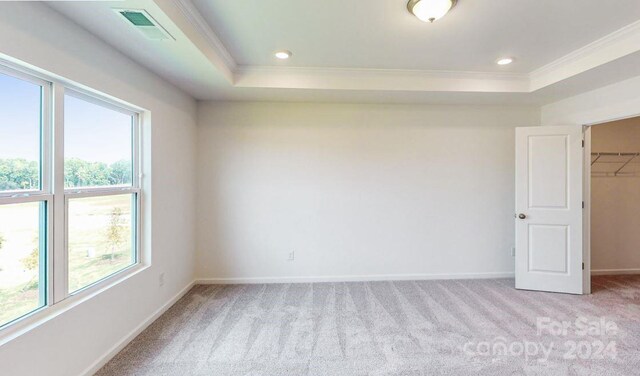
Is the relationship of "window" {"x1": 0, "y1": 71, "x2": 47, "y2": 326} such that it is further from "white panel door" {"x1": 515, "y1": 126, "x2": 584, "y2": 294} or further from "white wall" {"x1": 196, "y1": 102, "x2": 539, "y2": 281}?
"white panel door" {"x1": 515, "y1": 126, "x2": 584, "y2": 294}

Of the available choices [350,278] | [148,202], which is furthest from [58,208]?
[350,278]

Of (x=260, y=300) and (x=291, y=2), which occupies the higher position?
(x=291, y=2)

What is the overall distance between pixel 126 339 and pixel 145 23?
245cm

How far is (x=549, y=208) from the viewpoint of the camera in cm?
322

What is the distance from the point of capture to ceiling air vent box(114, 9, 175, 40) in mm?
1626

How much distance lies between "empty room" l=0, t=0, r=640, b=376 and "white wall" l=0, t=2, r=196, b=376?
0.05 ft

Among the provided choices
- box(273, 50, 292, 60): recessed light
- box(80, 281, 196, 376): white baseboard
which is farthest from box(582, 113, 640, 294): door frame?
box(80, 281, 196, 376): white baseboard

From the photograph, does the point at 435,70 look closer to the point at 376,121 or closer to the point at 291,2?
the point at 376,121

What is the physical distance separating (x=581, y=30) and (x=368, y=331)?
3116mm

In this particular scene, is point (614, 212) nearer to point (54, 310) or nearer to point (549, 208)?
point (549, 208)

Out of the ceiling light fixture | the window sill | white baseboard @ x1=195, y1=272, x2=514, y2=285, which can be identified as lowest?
white baseboard @ x1=195, y1=272, x2=514, y2=285

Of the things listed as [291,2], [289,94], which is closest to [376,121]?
[289,94]

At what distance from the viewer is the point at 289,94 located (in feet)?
10.4

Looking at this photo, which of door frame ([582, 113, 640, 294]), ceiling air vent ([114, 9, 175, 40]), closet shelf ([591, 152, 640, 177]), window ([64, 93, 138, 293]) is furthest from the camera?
closet shelf ([591, 152, 640, 177])
